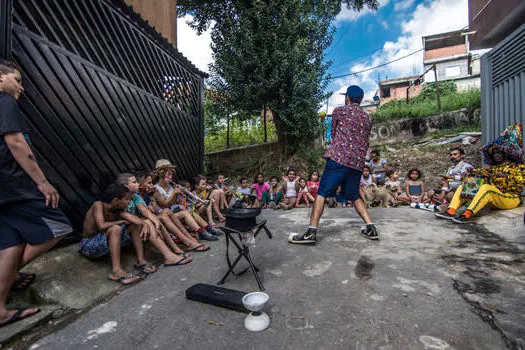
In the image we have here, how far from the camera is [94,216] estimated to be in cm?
290

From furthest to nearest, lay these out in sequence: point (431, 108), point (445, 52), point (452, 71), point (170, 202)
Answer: point (445, 52) → point (452, 71) → point (431, 108) → point (170, 202)

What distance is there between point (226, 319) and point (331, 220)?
11.0ft

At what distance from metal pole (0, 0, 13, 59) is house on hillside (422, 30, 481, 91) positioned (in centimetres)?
2644

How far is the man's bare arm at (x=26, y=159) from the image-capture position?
6.49ft

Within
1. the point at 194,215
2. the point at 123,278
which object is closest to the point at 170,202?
the point at 194,215

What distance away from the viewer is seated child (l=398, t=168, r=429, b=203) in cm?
649

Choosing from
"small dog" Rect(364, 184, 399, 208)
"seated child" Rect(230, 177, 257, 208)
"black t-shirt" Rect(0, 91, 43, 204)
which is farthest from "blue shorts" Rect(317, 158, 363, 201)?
"seated child" Rect(230, 177, 257, 208)

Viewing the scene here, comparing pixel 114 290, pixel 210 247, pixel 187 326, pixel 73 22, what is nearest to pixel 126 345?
pixel 187 326

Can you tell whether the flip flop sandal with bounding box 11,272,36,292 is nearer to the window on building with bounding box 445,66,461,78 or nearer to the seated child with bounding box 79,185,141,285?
the seated child with bounding box 79,185,141,285

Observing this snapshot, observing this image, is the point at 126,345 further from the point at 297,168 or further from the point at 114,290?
the point at 297,168

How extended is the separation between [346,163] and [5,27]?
3.66 metres

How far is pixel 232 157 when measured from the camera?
1005cm

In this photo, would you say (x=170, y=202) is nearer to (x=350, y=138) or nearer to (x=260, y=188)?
(x=350, y=138)

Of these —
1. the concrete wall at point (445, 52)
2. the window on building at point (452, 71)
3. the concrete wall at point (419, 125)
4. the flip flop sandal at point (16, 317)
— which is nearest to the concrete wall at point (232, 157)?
the concrete wall at point (419, 125)
